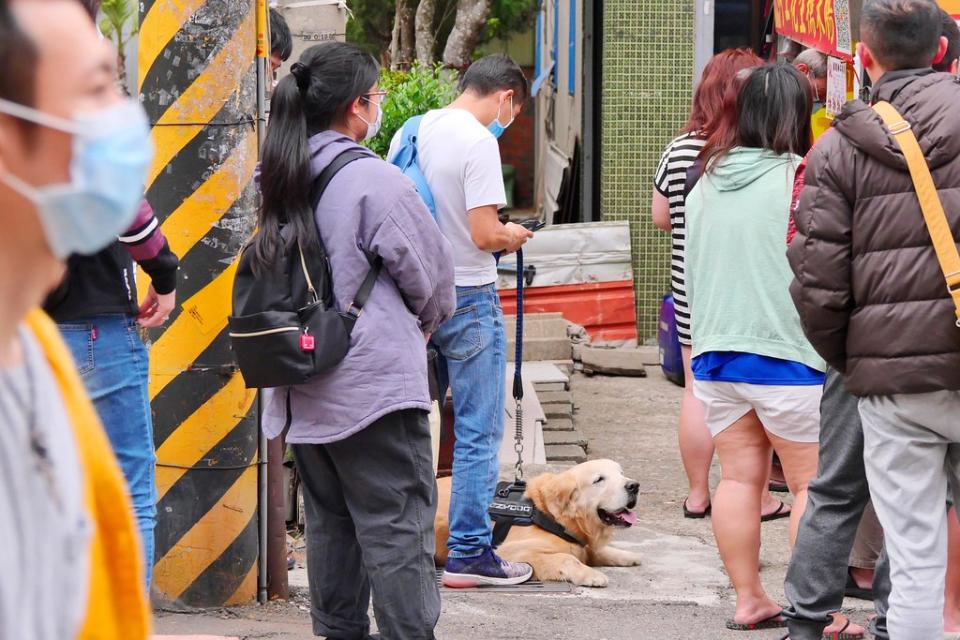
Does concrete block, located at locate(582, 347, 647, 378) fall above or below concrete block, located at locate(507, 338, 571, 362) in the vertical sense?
below

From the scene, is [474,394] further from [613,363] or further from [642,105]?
[642,105]

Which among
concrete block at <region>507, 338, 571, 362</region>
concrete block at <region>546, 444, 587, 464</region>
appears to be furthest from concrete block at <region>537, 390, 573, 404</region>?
concrete block at <region>507, 338, 571, 362</region>

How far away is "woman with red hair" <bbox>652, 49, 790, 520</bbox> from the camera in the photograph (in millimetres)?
5602

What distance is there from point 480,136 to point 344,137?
4.10ft

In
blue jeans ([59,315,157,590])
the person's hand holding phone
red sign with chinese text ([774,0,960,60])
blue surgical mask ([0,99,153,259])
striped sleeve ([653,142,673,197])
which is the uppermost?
red sign with chinese text ([774,0,960,60])

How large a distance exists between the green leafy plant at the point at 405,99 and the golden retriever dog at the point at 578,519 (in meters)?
4.49

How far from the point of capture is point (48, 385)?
1.52m

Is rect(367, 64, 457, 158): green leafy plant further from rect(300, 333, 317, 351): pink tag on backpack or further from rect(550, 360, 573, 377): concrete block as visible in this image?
rect(300, 333, 317, 351): pink tag on backpack

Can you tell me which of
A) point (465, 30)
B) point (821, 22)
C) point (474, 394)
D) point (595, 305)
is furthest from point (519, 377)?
point (465, 30)

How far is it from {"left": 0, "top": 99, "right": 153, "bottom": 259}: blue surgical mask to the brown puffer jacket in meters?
2.39

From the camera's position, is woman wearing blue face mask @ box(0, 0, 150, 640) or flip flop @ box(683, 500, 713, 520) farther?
flip flop @ box(683, 500, 713, 520)

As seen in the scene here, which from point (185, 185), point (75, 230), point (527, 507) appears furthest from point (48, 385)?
point (527, 507)

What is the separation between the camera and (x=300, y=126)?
3.76 metres

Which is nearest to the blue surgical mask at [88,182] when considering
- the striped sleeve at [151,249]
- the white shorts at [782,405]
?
the striped sleeve at [151,249]
